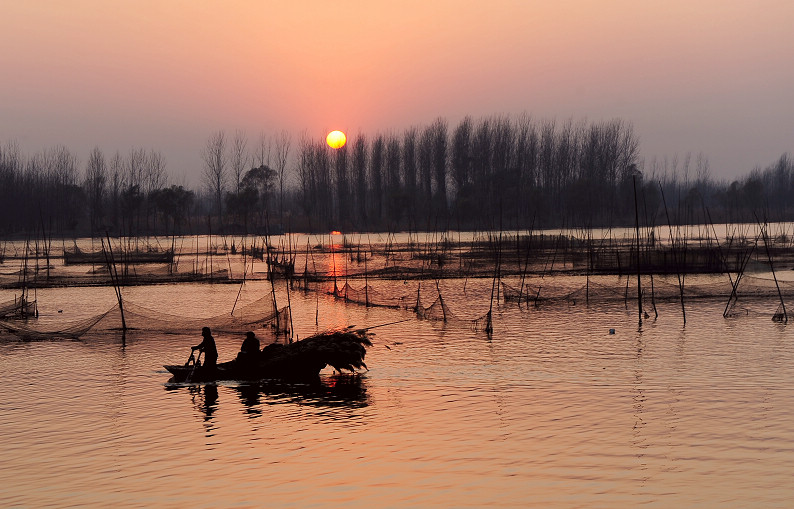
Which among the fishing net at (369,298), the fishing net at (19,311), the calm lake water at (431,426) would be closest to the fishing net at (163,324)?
the calm lake water at (431,426)

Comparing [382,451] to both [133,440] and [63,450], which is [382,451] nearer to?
[133,440]

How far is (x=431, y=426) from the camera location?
11.5 metres

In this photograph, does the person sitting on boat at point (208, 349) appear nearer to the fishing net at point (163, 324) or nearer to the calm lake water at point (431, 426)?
the calm lake water at point (431, 426)

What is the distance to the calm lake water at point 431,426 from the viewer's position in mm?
8680

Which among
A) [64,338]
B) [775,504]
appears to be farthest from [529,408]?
[64,338]

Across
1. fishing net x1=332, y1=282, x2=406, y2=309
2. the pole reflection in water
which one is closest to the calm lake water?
the pole reflection in water

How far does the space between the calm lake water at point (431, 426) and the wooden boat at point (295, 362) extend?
0.31 meters

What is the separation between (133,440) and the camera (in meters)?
11.1

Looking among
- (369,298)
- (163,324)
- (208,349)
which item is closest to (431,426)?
(208,349)

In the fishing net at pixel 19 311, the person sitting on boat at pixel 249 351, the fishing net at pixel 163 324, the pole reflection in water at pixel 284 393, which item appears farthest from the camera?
the fishing net at pixel 19 311

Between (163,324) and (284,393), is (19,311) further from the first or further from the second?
(284,393)

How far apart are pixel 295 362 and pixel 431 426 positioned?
4.36 metres

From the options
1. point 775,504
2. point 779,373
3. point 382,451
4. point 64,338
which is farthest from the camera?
point 64,338

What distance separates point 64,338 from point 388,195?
76010 mm
